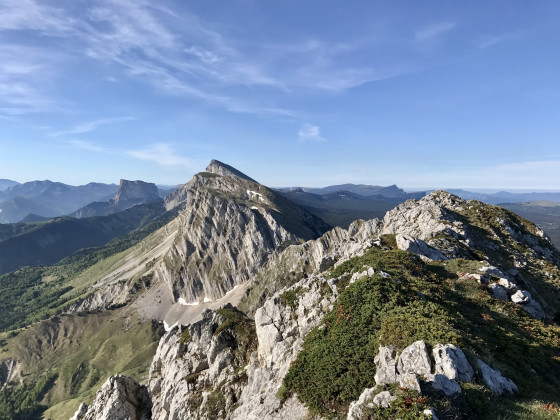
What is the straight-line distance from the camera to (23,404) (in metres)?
191

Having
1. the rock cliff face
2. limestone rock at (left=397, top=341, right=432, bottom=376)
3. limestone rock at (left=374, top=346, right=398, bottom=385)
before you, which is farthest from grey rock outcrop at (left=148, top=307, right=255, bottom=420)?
limestone rock at (left=397, top=341, right=432, bottom=376)

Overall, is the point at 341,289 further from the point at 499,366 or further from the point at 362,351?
the point at 499,366

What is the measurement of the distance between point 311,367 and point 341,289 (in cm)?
1153

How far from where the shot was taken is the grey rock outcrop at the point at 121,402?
4538cm

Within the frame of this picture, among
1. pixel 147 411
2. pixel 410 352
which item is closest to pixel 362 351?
pixel 410 352

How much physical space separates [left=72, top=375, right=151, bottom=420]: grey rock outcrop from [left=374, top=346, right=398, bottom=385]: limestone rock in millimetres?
42171

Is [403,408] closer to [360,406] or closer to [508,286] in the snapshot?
[360,406]

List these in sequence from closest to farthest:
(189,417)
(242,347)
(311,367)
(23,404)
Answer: (311,367)
(189,417)
(242,347)
(23,404)

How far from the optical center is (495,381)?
21.2 m

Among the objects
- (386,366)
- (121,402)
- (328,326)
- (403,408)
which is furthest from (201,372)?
(403,408)

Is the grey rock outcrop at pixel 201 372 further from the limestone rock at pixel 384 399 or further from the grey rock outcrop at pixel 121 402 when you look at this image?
the limestone rock at pixel 384 399

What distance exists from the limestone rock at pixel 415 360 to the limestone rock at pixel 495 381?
407cm

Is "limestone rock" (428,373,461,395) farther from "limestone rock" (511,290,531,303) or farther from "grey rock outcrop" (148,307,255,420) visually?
"grey rock outcrop" (148,307,255,420)

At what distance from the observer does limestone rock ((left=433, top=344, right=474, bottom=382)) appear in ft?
65.5
